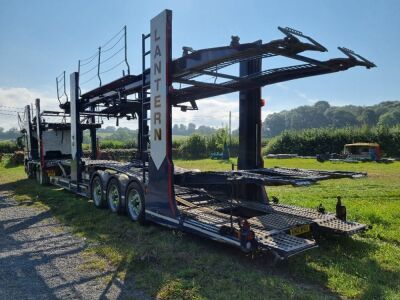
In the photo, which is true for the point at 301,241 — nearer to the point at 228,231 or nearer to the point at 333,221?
the point at 228,231

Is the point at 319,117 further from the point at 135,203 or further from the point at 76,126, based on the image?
the point at 135,203

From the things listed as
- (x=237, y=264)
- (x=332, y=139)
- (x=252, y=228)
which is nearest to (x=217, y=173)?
(x=252, y=228)

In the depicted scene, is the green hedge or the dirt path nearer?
the dirt path

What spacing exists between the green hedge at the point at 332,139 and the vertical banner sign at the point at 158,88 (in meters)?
37.2

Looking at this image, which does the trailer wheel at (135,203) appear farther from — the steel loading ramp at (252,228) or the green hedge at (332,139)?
the green hedge at (332,139)

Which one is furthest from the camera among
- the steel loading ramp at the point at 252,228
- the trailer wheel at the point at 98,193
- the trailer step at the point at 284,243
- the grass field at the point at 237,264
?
the trailer wheel at the point at 98,193

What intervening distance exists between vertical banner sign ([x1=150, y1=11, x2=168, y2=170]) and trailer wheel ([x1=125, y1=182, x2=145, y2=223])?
3.55 feet

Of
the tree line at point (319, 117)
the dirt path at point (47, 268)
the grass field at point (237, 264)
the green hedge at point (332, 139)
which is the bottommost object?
the dirt path at point (47, 268)

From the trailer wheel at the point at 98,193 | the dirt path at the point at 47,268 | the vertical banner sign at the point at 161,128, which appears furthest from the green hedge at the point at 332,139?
the dirt path at the point at 47,268

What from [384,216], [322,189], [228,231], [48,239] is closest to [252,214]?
[228,231]

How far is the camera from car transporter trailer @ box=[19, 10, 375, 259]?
211 inches

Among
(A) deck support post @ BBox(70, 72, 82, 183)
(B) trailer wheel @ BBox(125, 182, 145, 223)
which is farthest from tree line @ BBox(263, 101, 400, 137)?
(B) trailer wheel @ BBox(125, 182, 145, 223)

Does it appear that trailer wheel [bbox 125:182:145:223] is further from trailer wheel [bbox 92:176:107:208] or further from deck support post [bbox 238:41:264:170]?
deck support post [bbox 238:41:264:170]

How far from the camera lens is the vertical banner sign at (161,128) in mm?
6500
